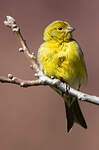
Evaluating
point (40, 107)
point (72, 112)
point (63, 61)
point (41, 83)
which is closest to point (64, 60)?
point (63, 61)

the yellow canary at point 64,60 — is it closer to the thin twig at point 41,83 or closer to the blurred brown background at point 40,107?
the blurred brown background at point 40,107

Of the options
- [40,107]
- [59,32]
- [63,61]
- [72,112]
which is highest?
[59,32]

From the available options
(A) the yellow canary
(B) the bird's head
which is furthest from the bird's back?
(B) the bird's head

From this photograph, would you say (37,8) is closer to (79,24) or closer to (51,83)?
(79,24)

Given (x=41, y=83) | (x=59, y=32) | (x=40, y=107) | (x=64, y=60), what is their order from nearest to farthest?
(x=41, y=83), (x=64, y=60), (x=59, y=32), (x=40, y=107)

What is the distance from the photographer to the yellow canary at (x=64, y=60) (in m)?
4.34

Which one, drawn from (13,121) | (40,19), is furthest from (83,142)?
(40,19)

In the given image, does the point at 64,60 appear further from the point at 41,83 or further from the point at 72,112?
the point at 41,83

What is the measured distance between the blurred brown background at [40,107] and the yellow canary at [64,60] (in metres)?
0.77

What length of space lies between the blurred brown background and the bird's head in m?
→ 1.00

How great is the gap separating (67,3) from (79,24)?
1.33 feet

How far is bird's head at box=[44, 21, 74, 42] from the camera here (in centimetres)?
460

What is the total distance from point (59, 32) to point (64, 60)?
0.42 meters

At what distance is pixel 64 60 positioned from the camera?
4.34 meters
